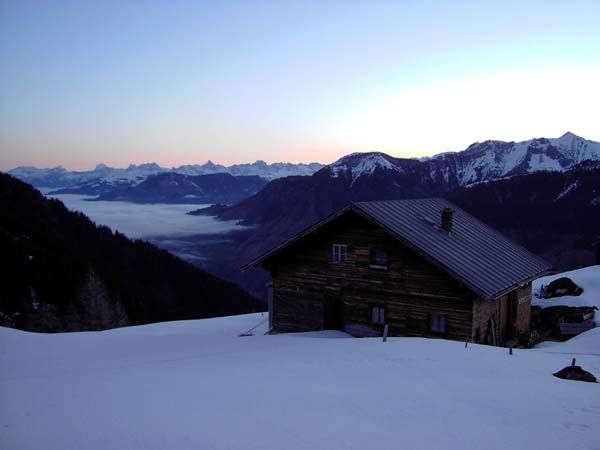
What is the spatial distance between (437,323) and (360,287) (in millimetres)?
3654

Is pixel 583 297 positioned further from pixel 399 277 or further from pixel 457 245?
pixel 399 277

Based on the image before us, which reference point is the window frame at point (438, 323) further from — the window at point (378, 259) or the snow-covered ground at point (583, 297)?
the snow-covered ground at point (583, 297)

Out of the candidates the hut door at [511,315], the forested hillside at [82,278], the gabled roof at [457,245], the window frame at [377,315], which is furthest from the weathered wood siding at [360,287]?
→ the forested hillside at [82,278]

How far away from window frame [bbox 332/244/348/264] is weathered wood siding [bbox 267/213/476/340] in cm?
15

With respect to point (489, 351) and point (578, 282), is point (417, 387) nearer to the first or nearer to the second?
point (489, 351)

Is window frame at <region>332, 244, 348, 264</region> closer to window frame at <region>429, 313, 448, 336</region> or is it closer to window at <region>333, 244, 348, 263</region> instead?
window at <region>333, 244, 348, 263</region>

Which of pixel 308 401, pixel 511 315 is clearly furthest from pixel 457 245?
pixel 308 401

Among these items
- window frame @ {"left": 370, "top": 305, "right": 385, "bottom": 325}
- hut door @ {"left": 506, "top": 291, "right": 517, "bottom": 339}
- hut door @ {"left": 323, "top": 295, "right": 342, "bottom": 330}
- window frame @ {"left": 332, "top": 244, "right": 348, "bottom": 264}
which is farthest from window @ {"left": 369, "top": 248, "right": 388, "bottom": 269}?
hut door @ {"left": 506, "top": 291, "right": 517, "bottom": 339}

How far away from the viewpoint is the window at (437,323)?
21.1 metres

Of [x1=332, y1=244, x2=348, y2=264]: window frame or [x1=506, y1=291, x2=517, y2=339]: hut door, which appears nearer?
[x1=332, y1=244, x2=348, y2=264]: window frame

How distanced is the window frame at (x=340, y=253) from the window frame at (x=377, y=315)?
2495mm

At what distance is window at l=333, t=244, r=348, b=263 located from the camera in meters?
23.3

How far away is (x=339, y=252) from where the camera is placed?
23438 mm

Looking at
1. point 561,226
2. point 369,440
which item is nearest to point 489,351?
point 369,440
